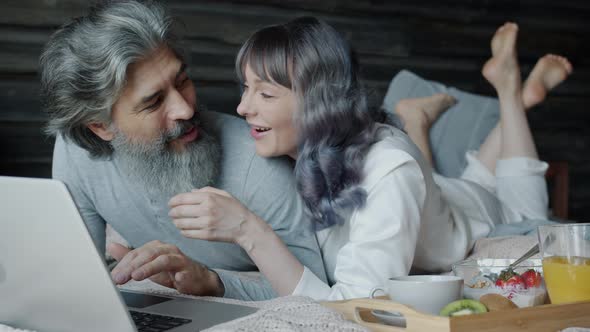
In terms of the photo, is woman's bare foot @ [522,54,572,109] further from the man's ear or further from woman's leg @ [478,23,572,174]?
the man's ear

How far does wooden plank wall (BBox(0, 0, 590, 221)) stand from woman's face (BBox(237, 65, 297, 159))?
1.36 meters

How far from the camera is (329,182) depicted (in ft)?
5.84

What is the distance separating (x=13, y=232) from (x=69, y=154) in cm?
111

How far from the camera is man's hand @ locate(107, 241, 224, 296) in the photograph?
1.55 meters

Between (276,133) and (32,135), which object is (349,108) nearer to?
(276,133)

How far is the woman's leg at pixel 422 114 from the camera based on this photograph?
10.0 feet

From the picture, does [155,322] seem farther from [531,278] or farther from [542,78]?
[542,78]

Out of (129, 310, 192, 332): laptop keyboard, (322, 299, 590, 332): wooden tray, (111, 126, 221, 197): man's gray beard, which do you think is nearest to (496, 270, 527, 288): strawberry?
(322, 299, 590, 332): wooden tray

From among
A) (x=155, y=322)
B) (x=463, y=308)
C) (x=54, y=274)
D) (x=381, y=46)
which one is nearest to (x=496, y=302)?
(x=463, y=308)

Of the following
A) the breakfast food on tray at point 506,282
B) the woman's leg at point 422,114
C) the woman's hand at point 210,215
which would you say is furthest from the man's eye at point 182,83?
the woman's leg at point 422,114

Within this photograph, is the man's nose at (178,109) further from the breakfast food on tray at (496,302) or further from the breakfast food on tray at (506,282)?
the breakfast food on tray at (496,302)

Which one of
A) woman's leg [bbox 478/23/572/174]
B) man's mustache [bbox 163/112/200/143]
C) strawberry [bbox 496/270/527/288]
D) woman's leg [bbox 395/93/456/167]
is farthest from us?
woman's leg [bbox 395/93/456/167]

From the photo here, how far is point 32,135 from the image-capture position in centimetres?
301

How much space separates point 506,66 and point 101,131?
1563 mm
